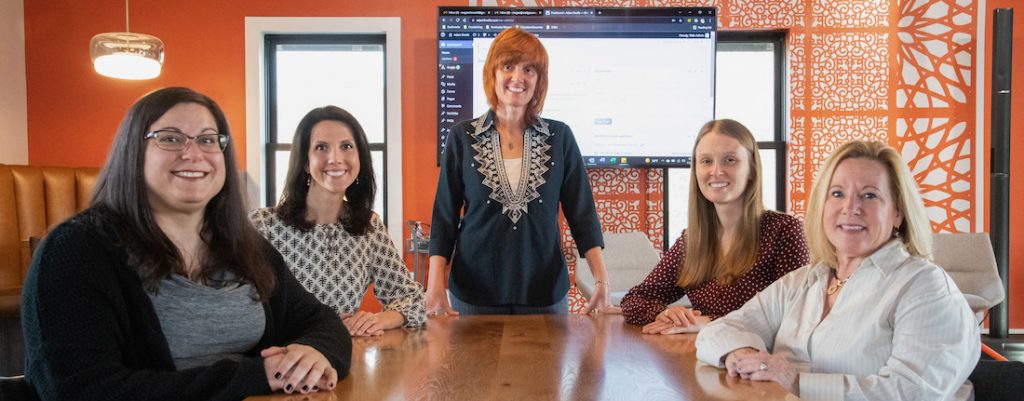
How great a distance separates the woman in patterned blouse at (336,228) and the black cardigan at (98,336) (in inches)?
24.4

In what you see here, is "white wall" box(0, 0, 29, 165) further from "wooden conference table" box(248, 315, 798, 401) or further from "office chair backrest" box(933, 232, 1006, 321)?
"office chair backrest" box(933, 232, 1006, 321)

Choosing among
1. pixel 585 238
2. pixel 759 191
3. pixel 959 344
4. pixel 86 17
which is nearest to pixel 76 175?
pixel 86 17

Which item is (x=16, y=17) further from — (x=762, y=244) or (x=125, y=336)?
(x=762, y=244)

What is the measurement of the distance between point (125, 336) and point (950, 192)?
5115 mm

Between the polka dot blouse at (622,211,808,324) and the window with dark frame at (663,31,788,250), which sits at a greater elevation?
the window with dark frame at (663,31,788,250)

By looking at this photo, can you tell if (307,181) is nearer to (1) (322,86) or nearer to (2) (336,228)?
(2) (336,228)

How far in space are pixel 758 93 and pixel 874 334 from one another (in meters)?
3.90

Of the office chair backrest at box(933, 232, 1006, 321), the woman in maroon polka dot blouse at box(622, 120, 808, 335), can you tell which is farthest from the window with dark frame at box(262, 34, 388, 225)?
the office chair backrest at box(933, 232, 1006, 321)

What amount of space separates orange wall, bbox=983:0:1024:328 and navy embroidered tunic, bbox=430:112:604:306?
393cm

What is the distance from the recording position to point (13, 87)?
469 cm

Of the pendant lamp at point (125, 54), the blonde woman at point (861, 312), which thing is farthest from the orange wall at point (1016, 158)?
the pendant lamp at point (125, 54)

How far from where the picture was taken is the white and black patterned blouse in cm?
193

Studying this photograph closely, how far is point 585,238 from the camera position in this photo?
7.77 ft

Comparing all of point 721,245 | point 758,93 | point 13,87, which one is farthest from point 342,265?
point 13,87
